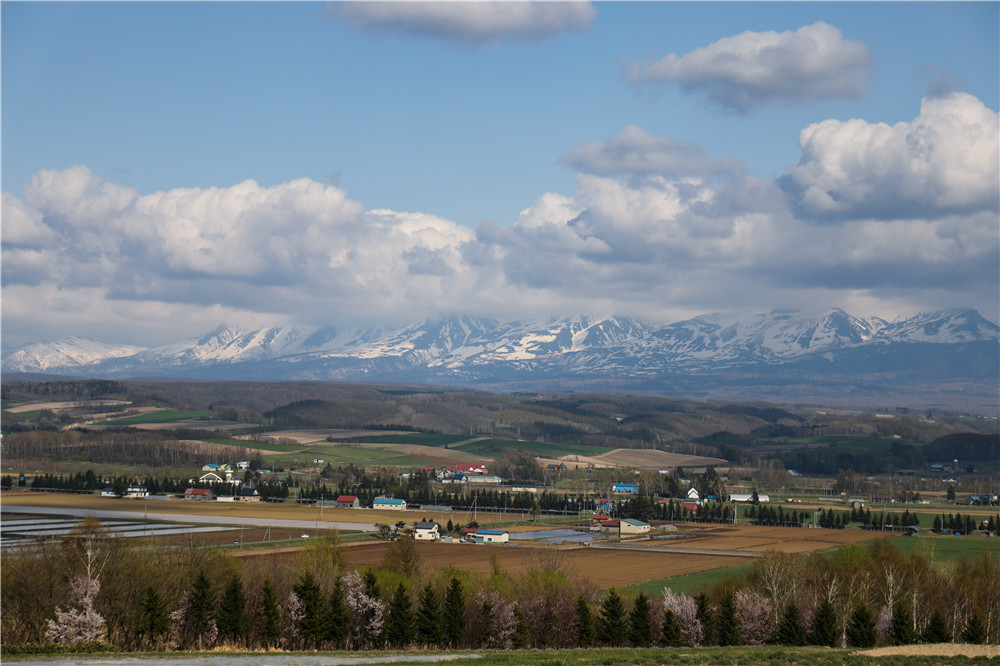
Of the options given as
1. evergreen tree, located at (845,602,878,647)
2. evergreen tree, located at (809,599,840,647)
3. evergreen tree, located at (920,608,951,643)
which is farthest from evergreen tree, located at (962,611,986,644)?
evergreen tree, located at (809,599,840,647)

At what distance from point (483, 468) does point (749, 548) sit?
92169 millimetres

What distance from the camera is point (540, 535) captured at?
9550cm

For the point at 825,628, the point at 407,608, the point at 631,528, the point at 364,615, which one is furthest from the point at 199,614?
the point at 631,528

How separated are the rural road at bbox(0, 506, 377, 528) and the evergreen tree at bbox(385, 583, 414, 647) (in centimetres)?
5150

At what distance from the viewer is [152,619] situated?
124 feet

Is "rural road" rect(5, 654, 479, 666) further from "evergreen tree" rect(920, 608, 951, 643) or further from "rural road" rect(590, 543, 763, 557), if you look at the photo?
"rural road" rect(590, 543, 763, 557)

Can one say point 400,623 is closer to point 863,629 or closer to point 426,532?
point 863,629

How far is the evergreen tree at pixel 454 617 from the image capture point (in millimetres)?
42000

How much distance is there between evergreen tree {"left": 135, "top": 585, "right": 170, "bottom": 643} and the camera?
124 feet

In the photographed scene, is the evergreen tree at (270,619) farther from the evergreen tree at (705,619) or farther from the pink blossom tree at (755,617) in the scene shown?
the pink blossom tree at (755,617)

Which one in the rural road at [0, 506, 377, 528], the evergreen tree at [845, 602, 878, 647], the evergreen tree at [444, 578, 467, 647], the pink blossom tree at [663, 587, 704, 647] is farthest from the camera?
the rural road at [0, 506, 377, 528]

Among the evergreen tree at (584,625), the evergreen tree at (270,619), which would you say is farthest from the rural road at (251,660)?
the evergreen tree at (584,625)

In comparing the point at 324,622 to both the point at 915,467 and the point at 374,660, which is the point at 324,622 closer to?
the point at 374,660

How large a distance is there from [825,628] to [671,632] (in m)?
6.77
